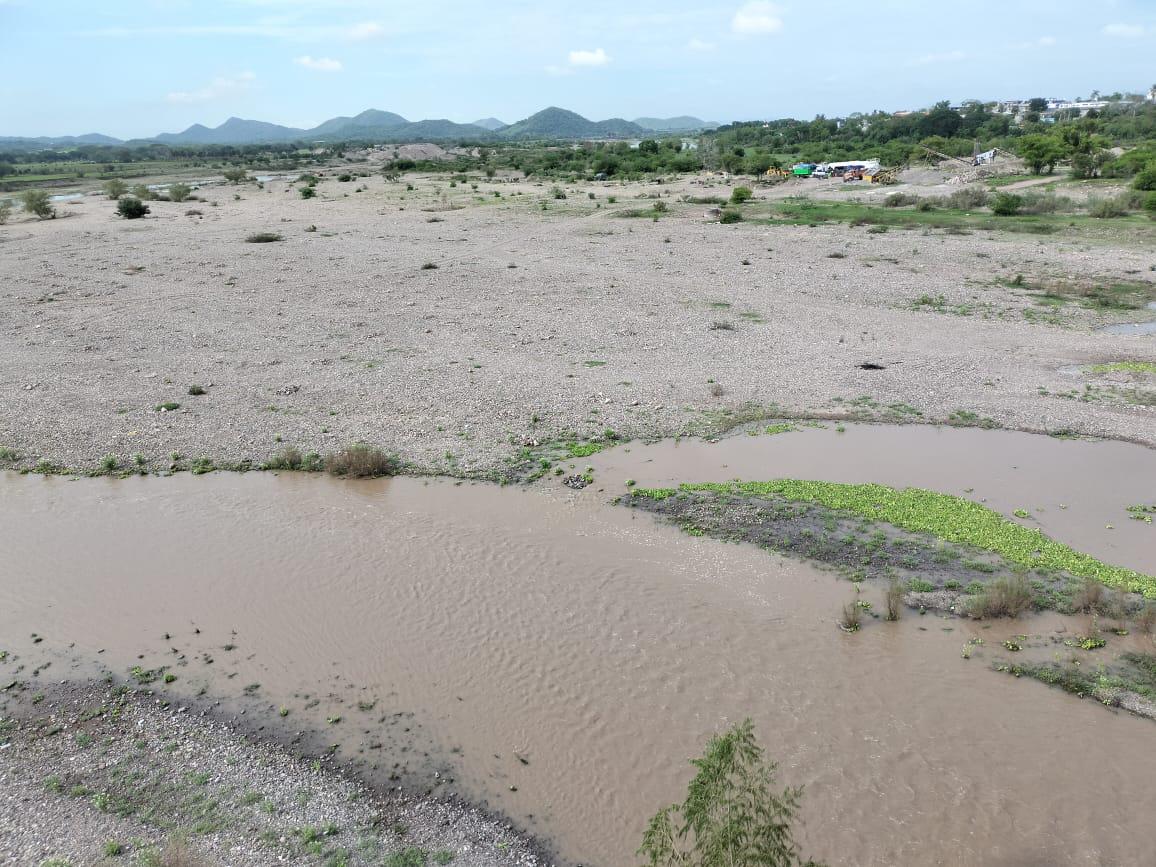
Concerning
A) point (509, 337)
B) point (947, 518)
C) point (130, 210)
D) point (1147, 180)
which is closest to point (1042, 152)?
point (1147, 180)

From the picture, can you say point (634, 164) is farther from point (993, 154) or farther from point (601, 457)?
point (601, 457)

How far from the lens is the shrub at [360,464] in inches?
547

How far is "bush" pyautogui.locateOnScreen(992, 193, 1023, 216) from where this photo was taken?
40719mm

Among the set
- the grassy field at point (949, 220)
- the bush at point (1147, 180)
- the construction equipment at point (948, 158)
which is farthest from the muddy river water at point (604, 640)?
the construction equipment at point (948, 158)

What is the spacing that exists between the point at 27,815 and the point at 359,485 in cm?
728

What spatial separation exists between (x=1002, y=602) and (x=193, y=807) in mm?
9981

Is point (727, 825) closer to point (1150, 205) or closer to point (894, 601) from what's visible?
point (894, 601)

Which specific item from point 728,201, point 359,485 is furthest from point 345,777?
point 728,201

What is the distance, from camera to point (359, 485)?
1374 cm

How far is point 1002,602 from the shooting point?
9.91m

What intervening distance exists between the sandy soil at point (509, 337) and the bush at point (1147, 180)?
550 inches

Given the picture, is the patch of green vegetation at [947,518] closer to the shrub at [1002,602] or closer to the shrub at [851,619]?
the shrub at [1002,602]

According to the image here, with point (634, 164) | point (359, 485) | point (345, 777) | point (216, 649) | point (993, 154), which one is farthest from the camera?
point (634, 164)

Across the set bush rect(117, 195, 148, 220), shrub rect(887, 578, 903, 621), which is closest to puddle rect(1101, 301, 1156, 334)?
shrub rect(887, 578, 903, 621)
